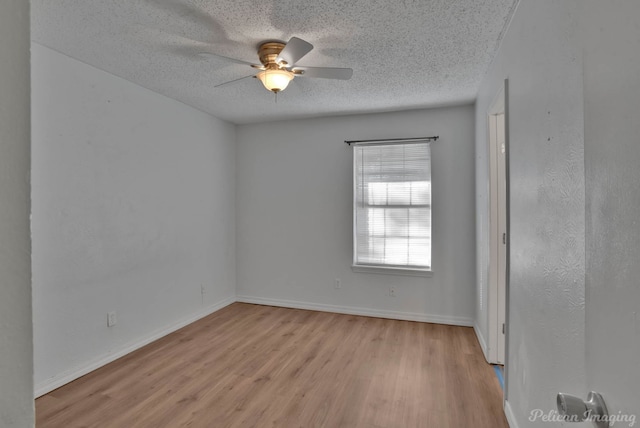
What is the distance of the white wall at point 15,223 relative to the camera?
41 cm

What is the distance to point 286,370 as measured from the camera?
2666 mm

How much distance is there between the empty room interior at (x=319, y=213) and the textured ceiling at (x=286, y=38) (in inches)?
0.8

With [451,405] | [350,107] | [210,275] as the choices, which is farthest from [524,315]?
[210,275]

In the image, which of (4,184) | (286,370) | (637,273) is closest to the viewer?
(4,184)

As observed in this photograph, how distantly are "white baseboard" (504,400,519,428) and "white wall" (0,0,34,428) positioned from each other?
2.27 metres

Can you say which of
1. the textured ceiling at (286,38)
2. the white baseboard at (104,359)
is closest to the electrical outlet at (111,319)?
the white baseboard at (104,359)

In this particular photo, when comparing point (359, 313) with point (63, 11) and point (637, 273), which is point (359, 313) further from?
point (63, 11)

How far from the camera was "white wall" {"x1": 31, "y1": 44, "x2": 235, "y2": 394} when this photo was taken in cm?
235

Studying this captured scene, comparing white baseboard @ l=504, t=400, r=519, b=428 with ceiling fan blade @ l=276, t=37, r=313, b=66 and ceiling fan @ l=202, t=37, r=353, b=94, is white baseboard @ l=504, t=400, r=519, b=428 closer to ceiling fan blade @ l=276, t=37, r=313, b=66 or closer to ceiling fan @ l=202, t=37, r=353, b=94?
ceiling fan @ l=202, t=37, r=353, b=94

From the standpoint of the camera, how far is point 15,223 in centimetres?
42

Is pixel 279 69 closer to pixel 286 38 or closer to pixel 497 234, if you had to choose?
pixel 286 38

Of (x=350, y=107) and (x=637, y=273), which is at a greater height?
(x=350, y=107)

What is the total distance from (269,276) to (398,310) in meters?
1.75

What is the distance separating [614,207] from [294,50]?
178 centimetres
